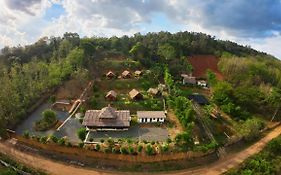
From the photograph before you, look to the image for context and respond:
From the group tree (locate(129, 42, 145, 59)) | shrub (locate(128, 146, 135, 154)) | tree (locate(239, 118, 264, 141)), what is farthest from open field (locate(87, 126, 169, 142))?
tree (locate(129, 42, 145, 59))

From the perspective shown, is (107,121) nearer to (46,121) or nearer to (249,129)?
(46,121)

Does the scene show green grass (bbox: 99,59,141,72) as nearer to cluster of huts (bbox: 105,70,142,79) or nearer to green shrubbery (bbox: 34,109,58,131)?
cluster of huts (bbox: 105,70,142,79)

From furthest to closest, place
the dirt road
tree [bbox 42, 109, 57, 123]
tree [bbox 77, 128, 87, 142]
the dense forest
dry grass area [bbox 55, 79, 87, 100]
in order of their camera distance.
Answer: dry grass area [bbox 55, 79, 87, 100]
the dense forest
tree [bbox 42, 109, 57, 123]
tree [bbox 77, 128, 87, 142]
the dirt road

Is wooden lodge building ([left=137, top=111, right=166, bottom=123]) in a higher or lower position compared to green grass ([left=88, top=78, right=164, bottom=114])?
lower

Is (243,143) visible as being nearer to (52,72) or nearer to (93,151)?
(93,151)

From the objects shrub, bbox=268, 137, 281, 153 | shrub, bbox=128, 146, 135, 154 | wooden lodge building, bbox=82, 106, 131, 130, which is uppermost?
wooden lodge building, bbox=82, 106, 131, 130

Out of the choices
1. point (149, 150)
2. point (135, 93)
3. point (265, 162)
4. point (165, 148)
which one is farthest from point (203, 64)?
point (149, 150)
